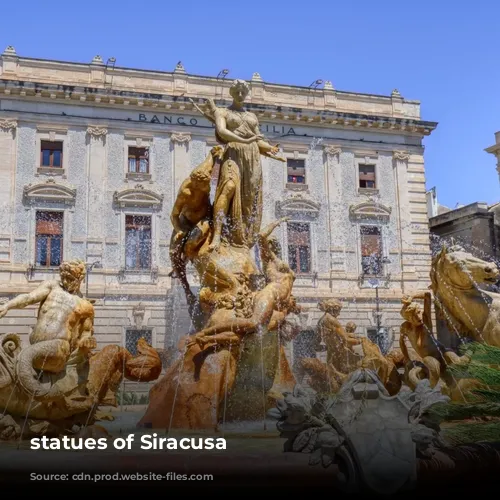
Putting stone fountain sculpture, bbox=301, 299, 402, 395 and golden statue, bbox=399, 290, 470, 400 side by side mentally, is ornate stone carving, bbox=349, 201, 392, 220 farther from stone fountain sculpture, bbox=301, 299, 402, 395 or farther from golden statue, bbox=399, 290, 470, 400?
golden statue, bbox=399, 290, 470, 400

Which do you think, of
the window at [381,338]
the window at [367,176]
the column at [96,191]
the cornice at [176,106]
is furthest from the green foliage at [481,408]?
the window at [367,176]

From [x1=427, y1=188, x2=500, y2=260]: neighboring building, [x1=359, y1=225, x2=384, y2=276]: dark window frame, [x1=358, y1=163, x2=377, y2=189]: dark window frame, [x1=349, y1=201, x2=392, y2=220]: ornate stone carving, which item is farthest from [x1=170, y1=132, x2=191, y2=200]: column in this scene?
[x1=427, y1=188, x2=500, y2=260]: neighboring building

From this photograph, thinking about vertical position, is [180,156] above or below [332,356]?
above

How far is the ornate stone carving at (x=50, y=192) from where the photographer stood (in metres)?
27.9

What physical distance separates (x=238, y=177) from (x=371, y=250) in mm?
22303

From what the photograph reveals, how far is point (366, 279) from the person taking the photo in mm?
30406

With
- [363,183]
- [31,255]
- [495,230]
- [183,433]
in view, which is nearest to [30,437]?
[183,433]

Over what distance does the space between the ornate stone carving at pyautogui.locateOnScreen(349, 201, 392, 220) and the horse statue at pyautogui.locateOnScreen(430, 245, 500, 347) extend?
Answer: 23298 millimetres

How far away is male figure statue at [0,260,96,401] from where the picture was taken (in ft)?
19.9

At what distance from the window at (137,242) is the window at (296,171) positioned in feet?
21.8

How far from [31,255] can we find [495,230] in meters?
21.3

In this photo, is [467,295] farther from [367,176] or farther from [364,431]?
[367,176]

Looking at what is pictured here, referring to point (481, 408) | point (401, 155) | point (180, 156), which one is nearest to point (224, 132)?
point (481, 408)

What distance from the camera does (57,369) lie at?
6.25 meters
